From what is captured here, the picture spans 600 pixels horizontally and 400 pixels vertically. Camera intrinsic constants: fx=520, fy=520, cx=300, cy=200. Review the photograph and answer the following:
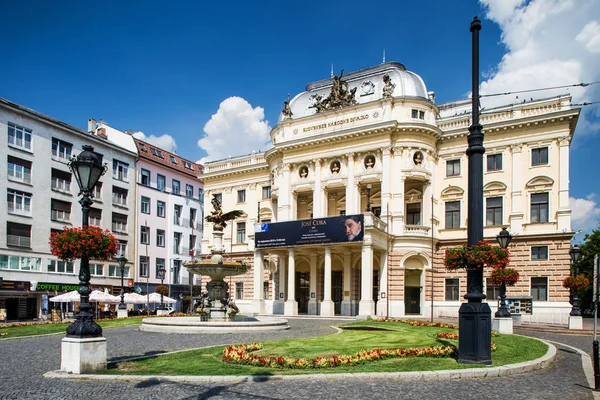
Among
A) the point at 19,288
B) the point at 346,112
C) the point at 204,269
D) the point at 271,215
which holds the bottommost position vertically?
the point at 19,288

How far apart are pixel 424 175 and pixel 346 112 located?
8816mm

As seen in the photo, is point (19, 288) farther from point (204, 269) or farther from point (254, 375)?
point (254, 375)

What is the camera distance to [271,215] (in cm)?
5306

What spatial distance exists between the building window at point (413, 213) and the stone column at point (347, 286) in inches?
245

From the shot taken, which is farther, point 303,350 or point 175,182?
point 175,182

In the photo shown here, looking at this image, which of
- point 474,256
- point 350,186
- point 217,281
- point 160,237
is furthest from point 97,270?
point 474,256

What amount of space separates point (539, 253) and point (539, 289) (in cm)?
269

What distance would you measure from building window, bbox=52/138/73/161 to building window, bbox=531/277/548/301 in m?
42.4

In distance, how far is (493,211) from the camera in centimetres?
4200

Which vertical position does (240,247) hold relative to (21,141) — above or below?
below

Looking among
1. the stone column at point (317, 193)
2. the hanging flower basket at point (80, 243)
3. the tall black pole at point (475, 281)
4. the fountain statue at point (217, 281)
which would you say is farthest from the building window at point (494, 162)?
the hanging flower basket at point (80, 243)

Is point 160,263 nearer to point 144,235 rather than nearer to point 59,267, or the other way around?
point 144,235

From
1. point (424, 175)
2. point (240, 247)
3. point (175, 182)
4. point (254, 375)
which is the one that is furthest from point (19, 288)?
point (254, 375)

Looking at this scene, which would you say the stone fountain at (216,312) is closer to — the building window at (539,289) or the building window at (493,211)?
the building window at (539,289)
